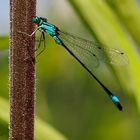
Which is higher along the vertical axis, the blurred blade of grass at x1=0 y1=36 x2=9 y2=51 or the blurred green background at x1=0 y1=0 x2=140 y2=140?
the blurred green background at x1=0 y1=0 x2=140 y2=140

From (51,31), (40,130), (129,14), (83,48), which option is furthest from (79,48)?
(40,130)

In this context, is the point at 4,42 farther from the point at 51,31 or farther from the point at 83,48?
the point at 83,48

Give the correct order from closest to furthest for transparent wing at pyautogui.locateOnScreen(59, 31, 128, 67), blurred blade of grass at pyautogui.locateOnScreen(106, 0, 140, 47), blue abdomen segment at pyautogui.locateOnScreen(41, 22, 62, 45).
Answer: blurred blade of grass at pyautogui.locateOnScreen(106, 0, 140, 47)
blue abdomen segment at pyautogui.locateOnScreen(41, 22, 62, 45)
transparent wing at pyautogui.locateOnScreen(59, 31, 128, 67)

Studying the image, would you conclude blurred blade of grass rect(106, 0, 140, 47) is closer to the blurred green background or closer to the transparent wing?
the blurred green background

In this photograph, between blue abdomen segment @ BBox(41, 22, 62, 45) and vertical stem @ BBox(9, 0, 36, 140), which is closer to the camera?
vertical stem @ BBox(9, 0, 36, 140)

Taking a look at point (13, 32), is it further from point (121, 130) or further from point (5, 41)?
point (121, 130)

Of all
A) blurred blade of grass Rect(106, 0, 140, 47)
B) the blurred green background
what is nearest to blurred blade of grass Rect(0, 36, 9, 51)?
the blurred green background

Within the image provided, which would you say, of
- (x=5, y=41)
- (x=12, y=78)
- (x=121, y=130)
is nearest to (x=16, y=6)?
(x=12, y=78)

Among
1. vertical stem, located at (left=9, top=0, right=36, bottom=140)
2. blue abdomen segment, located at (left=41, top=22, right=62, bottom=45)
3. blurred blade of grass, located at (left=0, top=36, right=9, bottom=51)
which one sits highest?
blue abdomen segment, located at (left=41, top=22, right=62, bottom=45)
